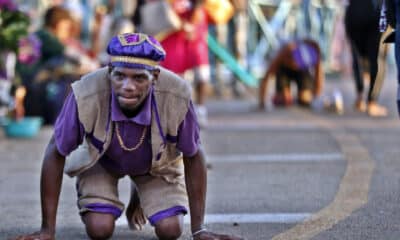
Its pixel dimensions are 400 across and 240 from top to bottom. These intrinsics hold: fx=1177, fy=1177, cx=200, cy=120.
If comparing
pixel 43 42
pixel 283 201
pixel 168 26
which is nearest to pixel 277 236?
pixel 283 201

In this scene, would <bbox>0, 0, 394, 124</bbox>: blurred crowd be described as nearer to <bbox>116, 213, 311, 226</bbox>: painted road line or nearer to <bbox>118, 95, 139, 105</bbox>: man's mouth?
<bbox>116, 213, 311, 226</bbox>: painted road line

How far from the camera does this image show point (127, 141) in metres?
5.90

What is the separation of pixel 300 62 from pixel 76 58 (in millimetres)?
3280

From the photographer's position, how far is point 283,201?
24.3 feet

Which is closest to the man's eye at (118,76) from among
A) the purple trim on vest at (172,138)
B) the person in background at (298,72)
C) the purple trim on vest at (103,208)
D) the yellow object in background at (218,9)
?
the purple trim on vest at (172,138)

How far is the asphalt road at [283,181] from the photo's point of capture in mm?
6484

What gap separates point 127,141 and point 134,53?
0.49 meters

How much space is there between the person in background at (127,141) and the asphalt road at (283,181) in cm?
27

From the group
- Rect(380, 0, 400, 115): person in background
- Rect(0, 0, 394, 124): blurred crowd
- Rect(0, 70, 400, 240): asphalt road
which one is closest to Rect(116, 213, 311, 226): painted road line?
Rect(0, 70, 400, 240): asphalt road

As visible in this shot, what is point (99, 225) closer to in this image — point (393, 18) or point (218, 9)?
point (393, 18)

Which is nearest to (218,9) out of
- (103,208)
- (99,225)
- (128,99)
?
(103,208)

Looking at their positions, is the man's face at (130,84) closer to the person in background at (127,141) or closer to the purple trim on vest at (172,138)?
the person in background at (127,141)

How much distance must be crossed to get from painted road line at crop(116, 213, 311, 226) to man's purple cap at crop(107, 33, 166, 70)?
4.33ft

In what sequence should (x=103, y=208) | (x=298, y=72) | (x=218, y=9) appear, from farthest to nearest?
(x=298, y=72)
(x=218, y=9)
(x=103, y=208)
